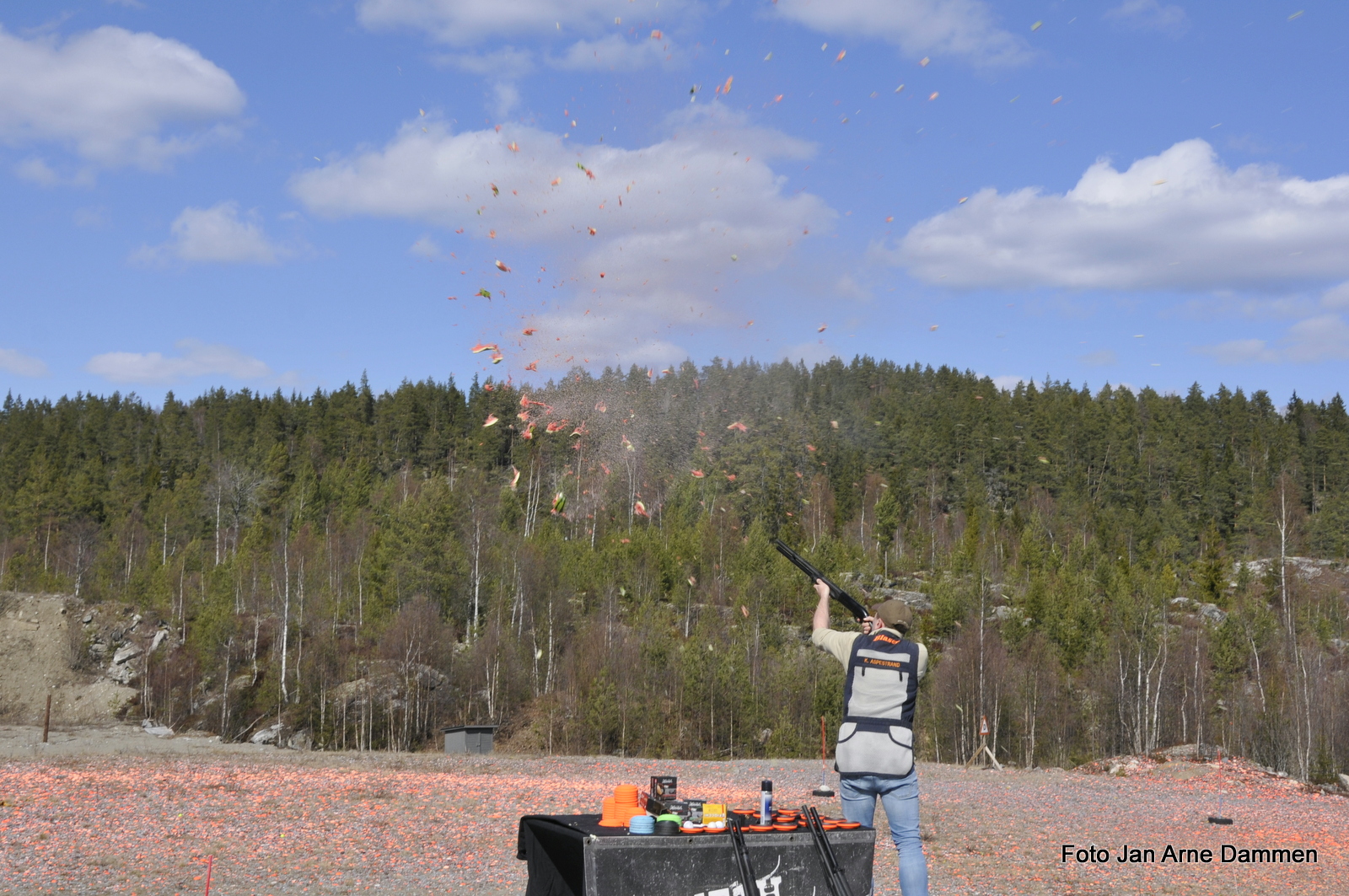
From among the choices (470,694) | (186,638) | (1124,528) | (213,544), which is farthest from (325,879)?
(1124,528)

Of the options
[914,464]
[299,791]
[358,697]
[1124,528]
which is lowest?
[358,697]

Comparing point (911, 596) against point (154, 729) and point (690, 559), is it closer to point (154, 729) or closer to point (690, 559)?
point (690, 559)

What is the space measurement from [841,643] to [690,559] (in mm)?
59674

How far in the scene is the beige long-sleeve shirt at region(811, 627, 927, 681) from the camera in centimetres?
625

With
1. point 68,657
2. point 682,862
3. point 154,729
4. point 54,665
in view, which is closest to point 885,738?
point 682,862

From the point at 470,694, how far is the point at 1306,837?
4128 cm

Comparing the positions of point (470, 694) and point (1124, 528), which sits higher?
point (1124, 528)

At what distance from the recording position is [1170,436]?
377ft

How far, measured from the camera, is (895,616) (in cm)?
635

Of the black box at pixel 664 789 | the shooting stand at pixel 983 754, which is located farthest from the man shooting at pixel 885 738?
the shooting stand at pixel 983 754

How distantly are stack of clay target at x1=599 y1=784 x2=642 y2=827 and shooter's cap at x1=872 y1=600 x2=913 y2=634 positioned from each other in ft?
6.81

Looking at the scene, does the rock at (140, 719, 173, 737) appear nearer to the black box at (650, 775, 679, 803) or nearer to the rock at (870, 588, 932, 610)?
the rock at (870, 588, 932, 610)

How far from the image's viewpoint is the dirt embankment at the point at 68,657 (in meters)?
57.5

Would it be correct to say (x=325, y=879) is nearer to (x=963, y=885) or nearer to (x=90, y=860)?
(x=90, y=860)
